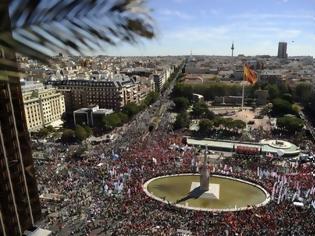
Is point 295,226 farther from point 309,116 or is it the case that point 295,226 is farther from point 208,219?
point 309,116

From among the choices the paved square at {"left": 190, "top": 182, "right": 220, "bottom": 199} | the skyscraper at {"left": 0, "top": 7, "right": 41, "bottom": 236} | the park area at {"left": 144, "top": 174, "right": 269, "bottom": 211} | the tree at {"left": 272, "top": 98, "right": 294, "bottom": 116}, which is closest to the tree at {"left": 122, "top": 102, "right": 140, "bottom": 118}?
the tree at {"left": 272, "top": 98, "right": 294, "bottom": 116}

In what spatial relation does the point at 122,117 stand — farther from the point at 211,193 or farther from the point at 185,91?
the point at 211,193

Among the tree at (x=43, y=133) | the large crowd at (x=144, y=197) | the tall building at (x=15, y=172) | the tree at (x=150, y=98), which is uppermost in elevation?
the tall building at (x=15, y=172)

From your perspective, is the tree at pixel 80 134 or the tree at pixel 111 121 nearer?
the tree at pixel 80 134

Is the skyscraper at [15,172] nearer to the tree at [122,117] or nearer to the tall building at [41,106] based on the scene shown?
the tall building at [41,106]

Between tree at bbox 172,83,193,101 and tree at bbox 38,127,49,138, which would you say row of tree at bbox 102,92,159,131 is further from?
tree at bbox 172,83,193,101

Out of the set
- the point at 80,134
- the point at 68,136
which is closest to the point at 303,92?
the point at 80,134

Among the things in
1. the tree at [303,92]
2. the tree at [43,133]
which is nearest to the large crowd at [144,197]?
the tree at [43,133]

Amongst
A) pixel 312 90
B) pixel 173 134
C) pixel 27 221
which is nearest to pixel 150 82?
pixel 312 90
